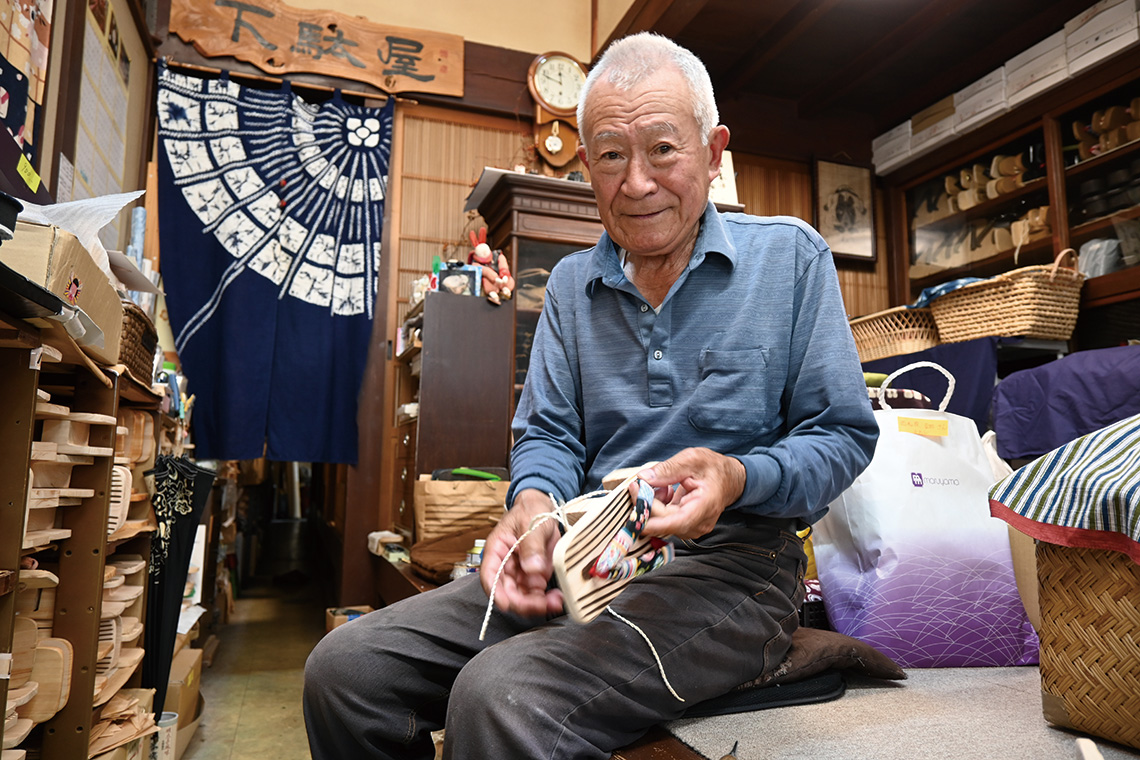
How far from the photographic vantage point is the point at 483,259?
3381 millimetres

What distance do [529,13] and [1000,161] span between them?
2.66 metres

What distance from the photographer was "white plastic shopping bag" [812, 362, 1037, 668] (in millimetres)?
1388

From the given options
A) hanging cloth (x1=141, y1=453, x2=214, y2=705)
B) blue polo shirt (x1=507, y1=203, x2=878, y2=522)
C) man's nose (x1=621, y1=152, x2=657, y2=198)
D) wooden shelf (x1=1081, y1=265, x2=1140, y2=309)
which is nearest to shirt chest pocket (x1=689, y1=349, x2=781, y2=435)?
blue polo shirt (x1=507, y1=203, x2=878, y2=522)

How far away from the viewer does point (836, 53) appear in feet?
12.9

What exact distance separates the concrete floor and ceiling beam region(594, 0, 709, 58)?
11.2 feet

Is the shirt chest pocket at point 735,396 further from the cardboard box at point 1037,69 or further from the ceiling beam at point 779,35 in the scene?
the cardboard box at point 1037,69

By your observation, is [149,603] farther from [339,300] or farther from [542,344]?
[339,300]

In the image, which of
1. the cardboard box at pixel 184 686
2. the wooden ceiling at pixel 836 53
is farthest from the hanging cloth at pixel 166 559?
the wooden ceiling at pixel 836 53

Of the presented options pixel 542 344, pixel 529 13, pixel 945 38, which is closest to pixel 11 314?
pixel 542 344

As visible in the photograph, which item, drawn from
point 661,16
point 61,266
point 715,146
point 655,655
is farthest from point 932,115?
point 61,266

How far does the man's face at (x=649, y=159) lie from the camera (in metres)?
1.17

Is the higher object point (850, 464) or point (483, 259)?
point (483, 259)

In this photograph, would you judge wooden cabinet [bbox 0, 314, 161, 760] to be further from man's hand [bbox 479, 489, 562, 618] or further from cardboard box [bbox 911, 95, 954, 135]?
cardboard box [bbox 911, 95, 954, 135]

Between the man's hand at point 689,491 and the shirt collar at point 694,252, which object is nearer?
the man's hand at point 689,491
